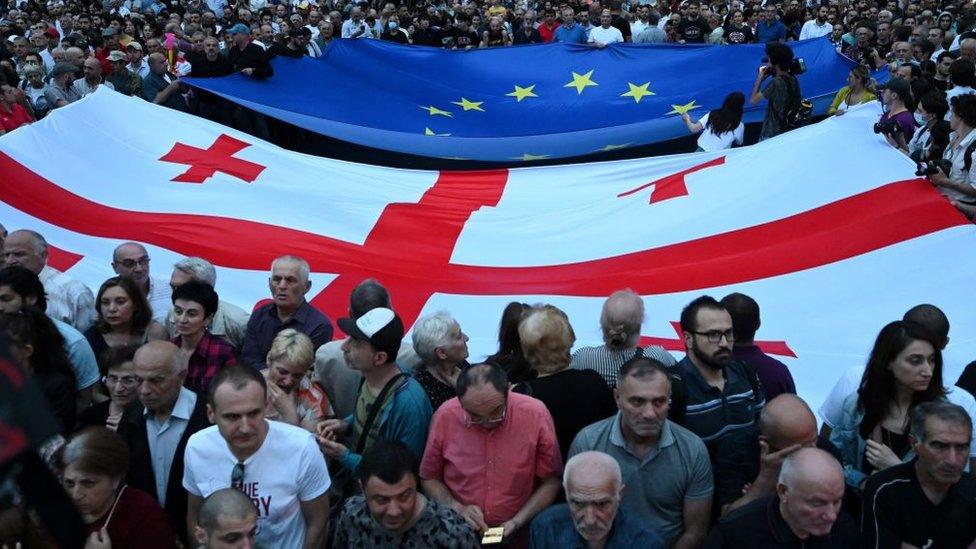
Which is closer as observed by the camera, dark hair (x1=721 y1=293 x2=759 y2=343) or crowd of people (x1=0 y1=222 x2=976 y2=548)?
crowd of people (x1=0 y1=222 x2=976 y2=548)

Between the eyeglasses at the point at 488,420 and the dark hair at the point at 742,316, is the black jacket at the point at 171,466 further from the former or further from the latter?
the dark hair at the point at 742,316

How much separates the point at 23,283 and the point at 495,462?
2.25 metres

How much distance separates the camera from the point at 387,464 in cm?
328

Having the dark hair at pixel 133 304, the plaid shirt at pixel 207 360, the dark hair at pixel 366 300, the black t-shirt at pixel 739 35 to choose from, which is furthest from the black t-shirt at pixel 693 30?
the plaid shirt at pixel 207 360

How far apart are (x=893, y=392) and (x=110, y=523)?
2430 mm

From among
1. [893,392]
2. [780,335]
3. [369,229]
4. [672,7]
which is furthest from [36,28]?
[893,392]

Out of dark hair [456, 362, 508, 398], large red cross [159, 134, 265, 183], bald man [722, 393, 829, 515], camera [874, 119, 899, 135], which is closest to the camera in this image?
bald man [722, 393, 829, 515]

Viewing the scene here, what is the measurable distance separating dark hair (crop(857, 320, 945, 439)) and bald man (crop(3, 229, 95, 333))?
10.9 feet

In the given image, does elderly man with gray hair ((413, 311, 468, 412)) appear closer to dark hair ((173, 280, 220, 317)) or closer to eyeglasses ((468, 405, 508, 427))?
eyeglasses ((468, 405, 508, 427))

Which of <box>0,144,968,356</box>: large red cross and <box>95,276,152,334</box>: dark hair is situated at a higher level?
<box>0,144,968,356</box>: large red cross

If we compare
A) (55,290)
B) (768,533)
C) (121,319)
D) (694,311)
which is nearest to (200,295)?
(121,319)

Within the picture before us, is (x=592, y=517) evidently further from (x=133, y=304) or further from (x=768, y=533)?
(x=133, y=304)

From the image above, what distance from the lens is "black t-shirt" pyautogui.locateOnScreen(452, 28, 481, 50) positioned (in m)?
14.4

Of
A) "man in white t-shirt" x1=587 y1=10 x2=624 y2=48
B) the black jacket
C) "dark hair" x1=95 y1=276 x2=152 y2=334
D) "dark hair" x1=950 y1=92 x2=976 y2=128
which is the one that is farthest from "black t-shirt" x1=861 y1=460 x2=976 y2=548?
"man in white t-shirt" x1=587 y1=10 x2=624 y2=48
